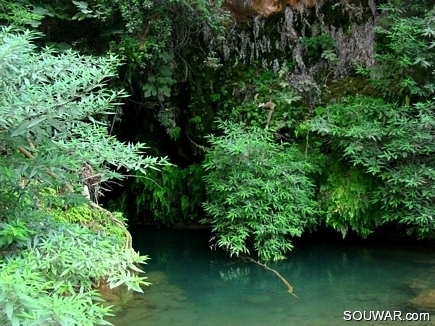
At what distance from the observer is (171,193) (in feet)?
21.3

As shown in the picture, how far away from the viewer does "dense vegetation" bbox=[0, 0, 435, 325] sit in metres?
2.03

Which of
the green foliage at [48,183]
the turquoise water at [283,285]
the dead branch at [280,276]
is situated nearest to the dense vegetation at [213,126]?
the green foliage at [48,183]

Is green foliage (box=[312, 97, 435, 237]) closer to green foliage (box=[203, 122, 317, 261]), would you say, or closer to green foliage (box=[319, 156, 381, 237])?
green foliage (box=[319, 156, 381, 237])

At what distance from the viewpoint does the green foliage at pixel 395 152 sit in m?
4.91

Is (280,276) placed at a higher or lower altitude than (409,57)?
lower

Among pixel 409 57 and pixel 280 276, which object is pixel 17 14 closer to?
pixel 280 276

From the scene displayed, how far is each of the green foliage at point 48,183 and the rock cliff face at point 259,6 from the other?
13.9 feet

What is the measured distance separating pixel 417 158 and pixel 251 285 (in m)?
2.18

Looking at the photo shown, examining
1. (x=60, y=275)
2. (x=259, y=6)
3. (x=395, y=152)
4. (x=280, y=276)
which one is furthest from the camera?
(x=259, y=6)

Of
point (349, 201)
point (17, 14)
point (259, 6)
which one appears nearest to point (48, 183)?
point (17, 14)

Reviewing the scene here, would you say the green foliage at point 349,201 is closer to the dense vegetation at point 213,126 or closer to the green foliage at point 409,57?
the dense vegetation at point 213,126

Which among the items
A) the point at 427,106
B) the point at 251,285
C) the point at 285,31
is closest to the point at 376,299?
the point at 251,285

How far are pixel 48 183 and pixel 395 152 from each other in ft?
12.4

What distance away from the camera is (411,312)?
148 inches
